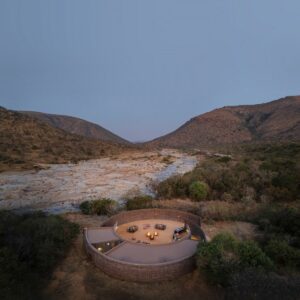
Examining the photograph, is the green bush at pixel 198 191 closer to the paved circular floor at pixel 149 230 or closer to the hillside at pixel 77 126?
the paved circular floor at pixel 149 230

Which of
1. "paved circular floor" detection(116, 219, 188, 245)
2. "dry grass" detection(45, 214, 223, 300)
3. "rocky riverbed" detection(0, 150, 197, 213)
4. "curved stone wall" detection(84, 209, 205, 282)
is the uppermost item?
"rocky riverbed" detection(0, 150, 197, 213)

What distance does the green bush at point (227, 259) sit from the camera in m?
7.68

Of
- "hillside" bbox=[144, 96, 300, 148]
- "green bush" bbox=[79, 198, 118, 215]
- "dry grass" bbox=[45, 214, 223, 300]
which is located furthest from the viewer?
"hillside" bbox=[144, 96, 300, 148]

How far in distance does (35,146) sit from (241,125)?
192 ft

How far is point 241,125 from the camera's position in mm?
82625

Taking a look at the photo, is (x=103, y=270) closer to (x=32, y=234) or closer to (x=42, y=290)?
(x=42, y=290)

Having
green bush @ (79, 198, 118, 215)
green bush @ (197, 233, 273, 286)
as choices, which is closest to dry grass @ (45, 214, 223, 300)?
green bush @ (197, 233, 273, 286)

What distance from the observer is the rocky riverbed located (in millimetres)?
16719

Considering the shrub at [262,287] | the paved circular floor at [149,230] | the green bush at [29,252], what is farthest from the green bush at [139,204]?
the shrub at [262,287]

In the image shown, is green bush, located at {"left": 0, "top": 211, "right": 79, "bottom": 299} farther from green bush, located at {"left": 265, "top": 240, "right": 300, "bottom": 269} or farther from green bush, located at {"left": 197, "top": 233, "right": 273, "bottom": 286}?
green bush, located at {"left": 265, "top": 240, "right": 300, "bottom": 269}

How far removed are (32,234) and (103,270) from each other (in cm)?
262

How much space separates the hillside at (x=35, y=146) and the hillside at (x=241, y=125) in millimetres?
30497

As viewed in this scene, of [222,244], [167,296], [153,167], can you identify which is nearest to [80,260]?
[167,296]

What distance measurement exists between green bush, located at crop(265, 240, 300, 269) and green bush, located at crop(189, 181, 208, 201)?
7.18 metres
